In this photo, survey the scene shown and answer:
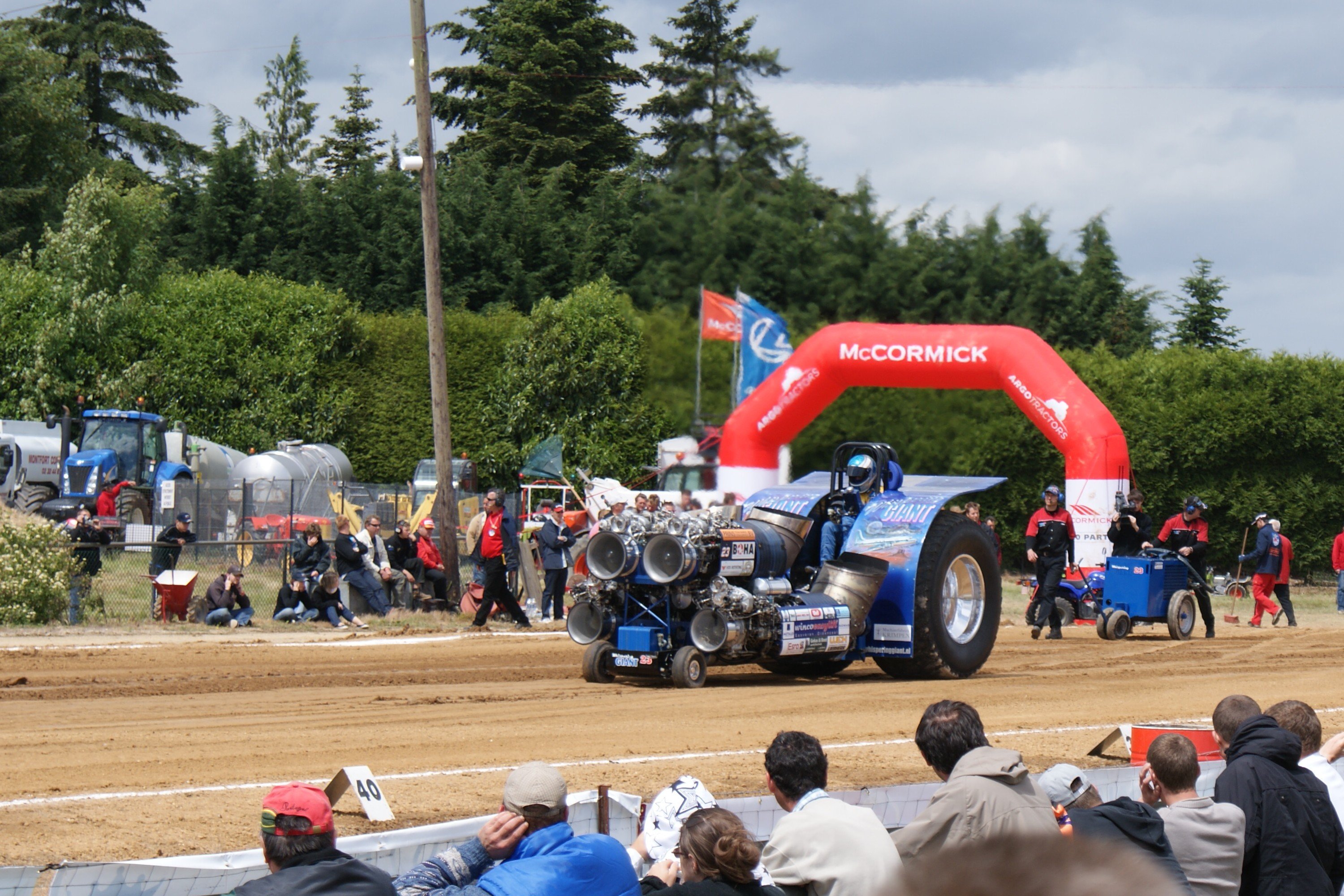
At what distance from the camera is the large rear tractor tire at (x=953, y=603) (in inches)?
461

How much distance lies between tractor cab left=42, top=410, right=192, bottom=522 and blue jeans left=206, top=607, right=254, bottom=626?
1073 cm

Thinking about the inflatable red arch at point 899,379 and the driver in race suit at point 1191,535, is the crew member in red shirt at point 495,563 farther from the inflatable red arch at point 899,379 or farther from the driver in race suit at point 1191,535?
the driver in race suit at point 1191,535

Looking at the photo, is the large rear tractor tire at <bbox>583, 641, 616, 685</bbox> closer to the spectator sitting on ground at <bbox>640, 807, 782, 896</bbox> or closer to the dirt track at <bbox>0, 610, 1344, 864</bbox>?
the dirt track at <bbox>0, 610, 1344, 864</bbox>

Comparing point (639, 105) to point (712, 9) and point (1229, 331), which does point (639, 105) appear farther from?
point (1229, 331)

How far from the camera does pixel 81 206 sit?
1352 inches

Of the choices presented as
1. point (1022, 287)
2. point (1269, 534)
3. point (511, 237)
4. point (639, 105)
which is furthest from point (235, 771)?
point (1269, 534)

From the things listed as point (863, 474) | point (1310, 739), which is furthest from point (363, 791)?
point (863, 474)

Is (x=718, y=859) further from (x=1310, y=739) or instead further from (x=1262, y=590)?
(x=1262, y=590)

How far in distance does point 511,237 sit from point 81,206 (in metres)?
20.7

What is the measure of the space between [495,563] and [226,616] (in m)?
3.10

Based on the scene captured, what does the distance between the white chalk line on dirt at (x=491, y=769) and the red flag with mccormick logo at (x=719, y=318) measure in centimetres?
501

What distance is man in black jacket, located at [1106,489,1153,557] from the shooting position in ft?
57.9

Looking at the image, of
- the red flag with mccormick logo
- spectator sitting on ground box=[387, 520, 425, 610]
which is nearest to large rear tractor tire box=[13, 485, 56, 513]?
spectator sitting on ground box=[387, 520, 425, 610]

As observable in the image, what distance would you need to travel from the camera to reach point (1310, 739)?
5.43m
